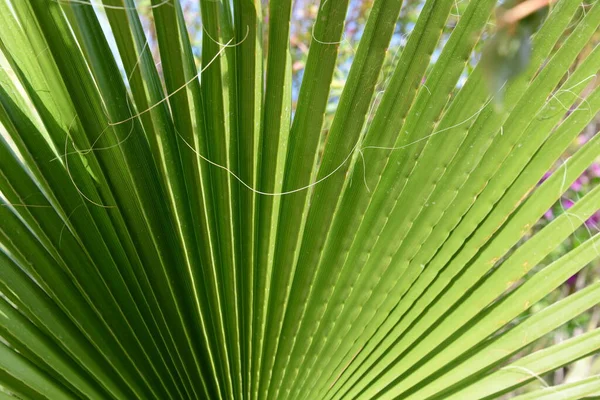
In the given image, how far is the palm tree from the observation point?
0.72 meters

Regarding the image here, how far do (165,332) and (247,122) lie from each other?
357mm

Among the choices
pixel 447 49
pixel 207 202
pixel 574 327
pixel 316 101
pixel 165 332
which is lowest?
pixel 165 332

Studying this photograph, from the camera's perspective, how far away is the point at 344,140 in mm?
818

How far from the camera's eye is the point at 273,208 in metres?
0.84

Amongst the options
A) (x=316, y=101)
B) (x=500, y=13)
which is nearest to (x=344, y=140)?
(x=316, y=101)

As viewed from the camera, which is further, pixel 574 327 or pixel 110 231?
pixel 574 327

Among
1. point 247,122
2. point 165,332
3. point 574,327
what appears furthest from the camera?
point 574,327

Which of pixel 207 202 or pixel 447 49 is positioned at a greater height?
pixel 447 49

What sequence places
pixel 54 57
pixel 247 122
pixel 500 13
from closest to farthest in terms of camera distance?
pixel 500 13, pixel 54 57, pixel 247 122

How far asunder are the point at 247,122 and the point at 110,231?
0.26m

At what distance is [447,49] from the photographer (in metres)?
0.83

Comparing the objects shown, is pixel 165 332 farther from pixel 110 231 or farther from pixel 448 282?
pixel 448 282

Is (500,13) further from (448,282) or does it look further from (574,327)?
(574,327)

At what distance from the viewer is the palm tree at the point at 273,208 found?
2.37 feet
